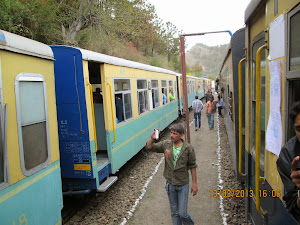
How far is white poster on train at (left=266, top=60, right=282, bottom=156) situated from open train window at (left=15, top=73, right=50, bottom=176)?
260 centimetres

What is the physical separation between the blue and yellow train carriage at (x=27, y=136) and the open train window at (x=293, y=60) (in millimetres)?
2637

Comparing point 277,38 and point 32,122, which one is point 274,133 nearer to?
point 277,38

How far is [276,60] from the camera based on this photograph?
86.8 inches

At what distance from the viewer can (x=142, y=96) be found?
27.1ft

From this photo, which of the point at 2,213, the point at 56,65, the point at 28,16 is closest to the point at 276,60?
the point at 2,213

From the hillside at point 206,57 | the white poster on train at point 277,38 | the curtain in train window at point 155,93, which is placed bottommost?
the curtain in train window at point 155,93

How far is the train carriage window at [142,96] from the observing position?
788 centimetres

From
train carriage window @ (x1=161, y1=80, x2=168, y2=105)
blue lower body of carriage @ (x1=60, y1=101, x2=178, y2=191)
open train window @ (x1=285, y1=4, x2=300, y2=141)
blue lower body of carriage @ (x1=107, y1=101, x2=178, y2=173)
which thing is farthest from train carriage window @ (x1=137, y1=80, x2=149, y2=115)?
open train window @ (x1=285, y1=4, x2=300, y2=141)

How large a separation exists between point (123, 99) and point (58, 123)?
198cm

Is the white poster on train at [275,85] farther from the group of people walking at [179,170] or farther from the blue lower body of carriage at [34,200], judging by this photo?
the blue lower body of carriage at [34,200]

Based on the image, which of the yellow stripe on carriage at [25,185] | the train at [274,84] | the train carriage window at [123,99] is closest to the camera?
the train at [274,84]

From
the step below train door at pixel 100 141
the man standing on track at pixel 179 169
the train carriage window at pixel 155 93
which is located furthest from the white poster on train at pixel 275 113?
the train carriage window at pixel 155 93

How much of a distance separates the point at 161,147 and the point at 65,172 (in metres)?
2.27

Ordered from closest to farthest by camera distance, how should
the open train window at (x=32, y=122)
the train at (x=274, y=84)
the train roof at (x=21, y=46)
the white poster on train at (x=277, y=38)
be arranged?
1. the train at (x=274, y=84)
2. the white poster on train at (x=277, y=38)
3. the train roof at (x=21, y=46)
4. the open train window at (x=32, y=122)
